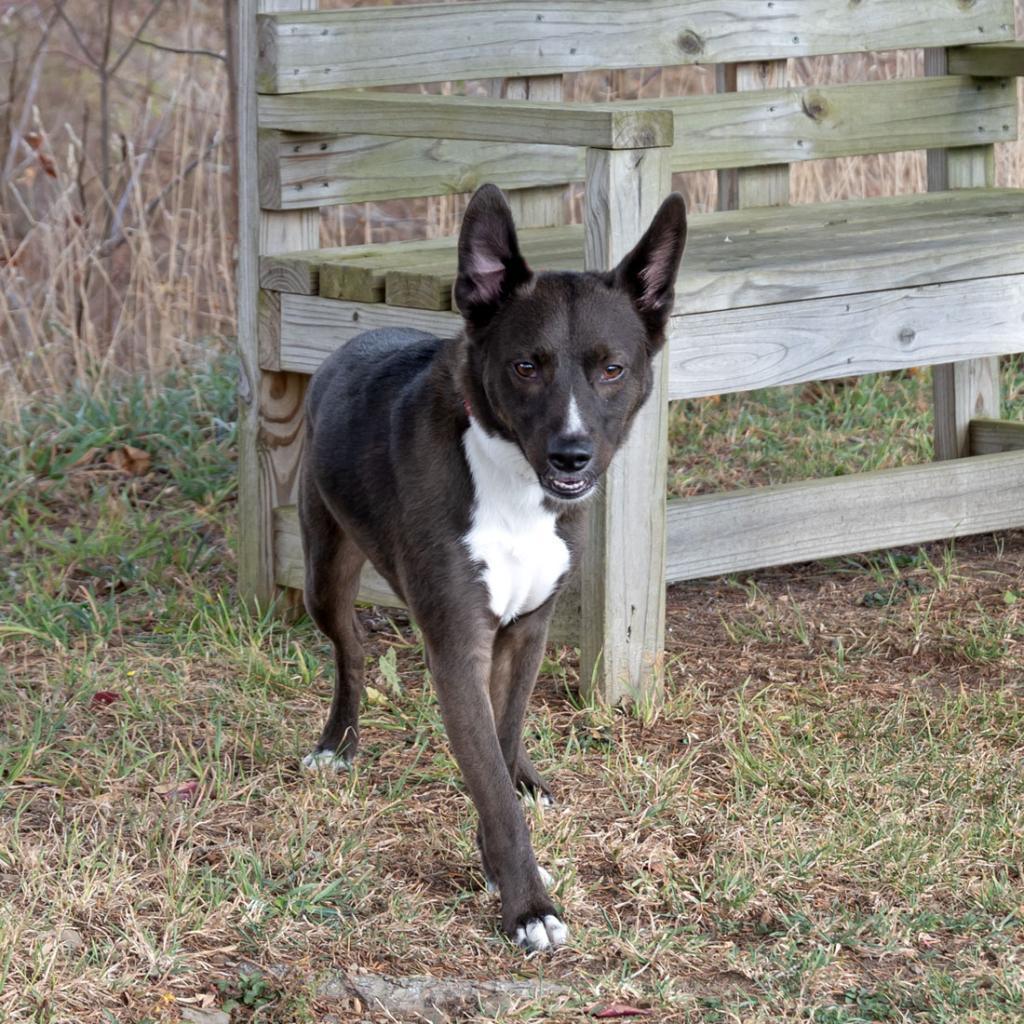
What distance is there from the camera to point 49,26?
7031 mm

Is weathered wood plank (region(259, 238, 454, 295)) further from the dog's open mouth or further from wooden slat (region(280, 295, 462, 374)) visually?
the dog's open mouth

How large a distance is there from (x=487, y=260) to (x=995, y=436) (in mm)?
2843

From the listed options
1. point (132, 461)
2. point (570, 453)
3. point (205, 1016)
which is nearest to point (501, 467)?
point (570, 453)

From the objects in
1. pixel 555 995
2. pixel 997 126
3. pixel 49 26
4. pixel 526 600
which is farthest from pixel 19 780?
pixel 49 26

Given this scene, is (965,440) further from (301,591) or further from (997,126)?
(301,591)

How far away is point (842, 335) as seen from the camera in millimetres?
4238

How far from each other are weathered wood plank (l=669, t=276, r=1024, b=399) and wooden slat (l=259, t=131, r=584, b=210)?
0.77 meters

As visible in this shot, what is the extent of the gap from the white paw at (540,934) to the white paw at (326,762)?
0.87 metres

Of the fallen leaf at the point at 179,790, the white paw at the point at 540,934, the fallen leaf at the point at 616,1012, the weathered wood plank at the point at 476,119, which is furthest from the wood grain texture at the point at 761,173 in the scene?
the fallen leaf at the point at 616,1012

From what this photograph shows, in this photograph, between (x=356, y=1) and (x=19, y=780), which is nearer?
(x=19, y=780)

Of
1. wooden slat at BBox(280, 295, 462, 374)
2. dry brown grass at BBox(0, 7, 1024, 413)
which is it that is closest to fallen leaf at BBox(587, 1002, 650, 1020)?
wooden slat at BBox(280, 295, 462, 374)

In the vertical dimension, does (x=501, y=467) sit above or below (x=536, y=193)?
below

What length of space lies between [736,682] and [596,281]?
1376 millimetres

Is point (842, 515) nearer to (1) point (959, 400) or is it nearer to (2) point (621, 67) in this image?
(1) point (959, 400)
